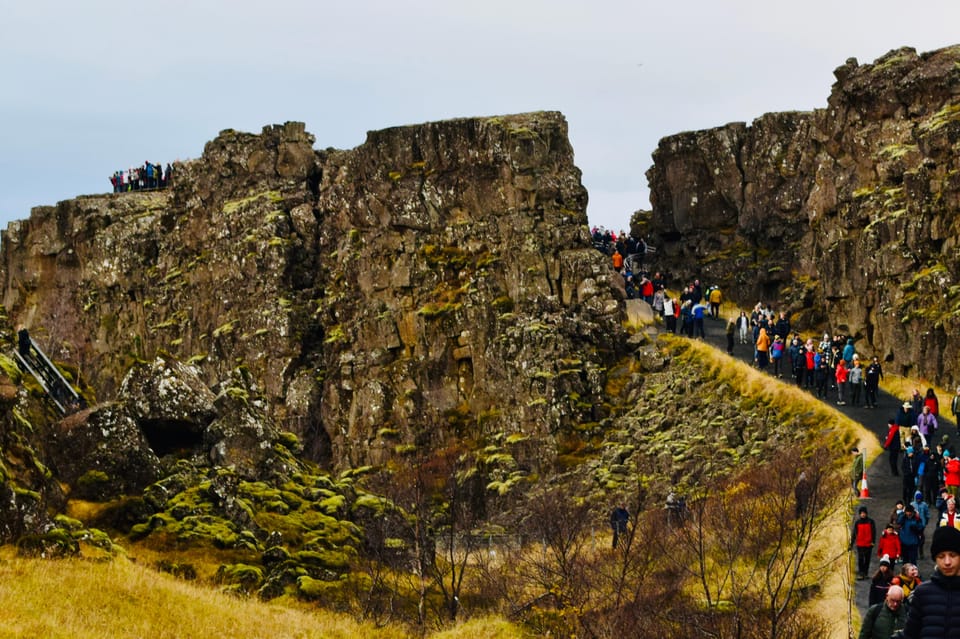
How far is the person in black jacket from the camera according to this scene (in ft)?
51.6

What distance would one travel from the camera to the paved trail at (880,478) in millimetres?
38688

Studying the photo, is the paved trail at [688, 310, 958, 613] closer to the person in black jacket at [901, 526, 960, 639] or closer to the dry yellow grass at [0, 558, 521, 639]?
the dry yellow grass at [0, 558, 521, 639]

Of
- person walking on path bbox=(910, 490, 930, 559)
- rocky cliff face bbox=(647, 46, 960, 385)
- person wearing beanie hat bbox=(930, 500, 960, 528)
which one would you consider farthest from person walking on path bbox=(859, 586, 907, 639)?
rocky cliff face bbox=(647, 46, 960, 385)

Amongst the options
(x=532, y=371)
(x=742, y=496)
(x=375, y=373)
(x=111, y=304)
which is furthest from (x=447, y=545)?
(x=111, y=304)

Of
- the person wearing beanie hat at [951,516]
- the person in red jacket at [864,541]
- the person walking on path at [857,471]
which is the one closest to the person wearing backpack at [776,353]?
the person walking on path at [857,471]

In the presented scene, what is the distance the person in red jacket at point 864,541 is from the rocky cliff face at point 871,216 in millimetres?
24149

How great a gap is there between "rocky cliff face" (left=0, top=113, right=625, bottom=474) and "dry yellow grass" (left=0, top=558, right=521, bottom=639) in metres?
40.6

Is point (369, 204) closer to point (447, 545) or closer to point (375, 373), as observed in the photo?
point (375, 373)

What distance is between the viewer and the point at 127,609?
30.7 m

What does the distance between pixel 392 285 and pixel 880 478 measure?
41930 mm

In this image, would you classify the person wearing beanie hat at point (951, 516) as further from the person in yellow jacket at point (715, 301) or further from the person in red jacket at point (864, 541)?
the person in yellow jacket at point (715, 301)

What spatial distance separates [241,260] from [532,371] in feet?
81.2

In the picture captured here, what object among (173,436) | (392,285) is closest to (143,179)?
(392,285)

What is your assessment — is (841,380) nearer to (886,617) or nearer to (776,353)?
(776,353)
